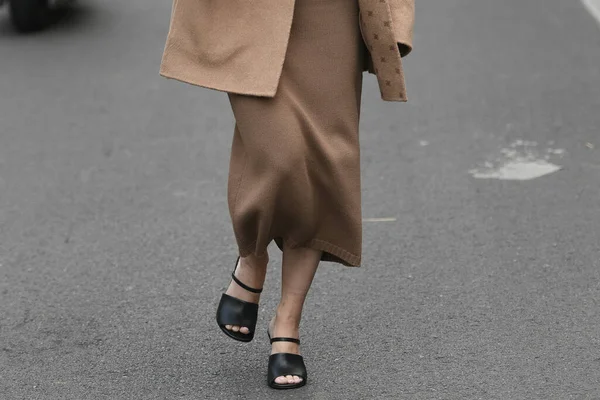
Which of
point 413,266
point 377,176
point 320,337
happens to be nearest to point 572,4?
point 377,176

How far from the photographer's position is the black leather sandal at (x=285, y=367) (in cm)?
372

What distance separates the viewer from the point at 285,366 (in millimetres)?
3738

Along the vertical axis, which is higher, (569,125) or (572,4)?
(569,125)

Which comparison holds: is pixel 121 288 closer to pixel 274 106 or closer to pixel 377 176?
pixel 274 106

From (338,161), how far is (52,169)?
11.3 feet

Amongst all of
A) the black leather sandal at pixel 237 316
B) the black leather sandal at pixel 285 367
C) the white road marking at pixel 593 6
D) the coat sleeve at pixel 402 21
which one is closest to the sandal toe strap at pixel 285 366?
the black leather sandal at pixel 285 367

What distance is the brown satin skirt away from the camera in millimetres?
3498

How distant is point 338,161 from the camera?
3.59m

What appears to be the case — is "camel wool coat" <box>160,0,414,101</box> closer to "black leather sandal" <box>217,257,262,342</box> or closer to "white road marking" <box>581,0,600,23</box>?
"black leather sandal" <box>217,257,262,342</box>

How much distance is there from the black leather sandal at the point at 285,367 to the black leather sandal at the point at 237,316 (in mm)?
133

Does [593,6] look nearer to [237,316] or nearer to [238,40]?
[237,316]

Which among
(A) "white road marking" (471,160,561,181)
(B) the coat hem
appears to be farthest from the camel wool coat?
(A) "white road marking" (471,160,561,181)

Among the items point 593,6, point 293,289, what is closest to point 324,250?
point 293,289

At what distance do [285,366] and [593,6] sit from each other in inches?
358
